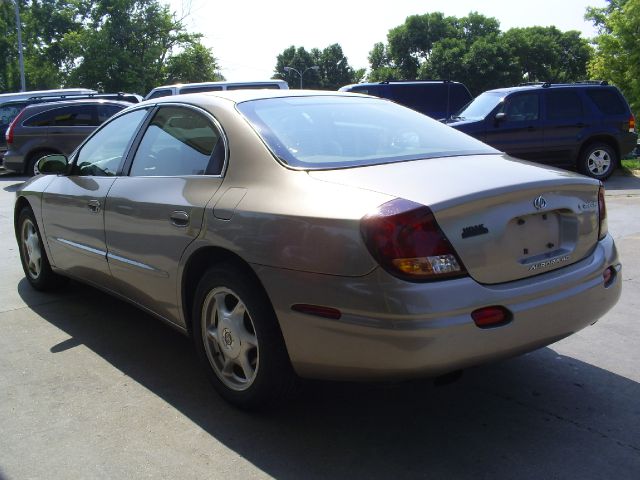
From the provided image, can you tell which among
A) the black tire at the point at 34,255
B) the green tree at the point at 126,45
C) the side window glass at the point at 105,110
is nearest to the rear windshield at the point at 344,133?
the black tire at the point at 34,255

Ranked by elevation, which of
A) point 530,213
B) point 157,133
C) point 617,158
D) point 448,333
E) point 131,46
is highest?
point 131,46

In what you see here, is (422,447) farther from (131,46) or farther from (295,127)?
(131,46)

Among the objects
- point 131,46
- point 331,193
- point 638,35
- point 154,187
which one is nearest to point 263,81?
point 154,187

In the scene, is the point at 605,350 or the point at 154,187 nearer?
the point at 154,187

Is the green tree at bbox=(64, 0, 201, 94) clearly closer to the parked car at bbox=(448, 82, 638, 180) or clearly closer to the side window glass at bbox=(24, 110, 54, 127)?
the side window glass at bbox=(24, 110, 54, 127)

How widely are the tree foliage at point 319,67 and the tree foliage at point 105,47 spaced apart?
4343cm

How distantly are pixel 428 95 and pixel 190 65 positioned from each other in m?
30.9

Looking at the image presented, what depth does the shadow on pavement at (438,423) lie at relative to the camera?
9.02 ft

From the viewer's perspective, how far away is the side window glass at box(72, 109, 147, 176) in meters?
4.32

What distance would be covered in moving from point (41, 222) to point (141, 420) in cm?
250

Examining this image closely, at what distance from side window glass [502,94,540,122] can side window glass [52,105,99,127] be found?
8451 millimetres

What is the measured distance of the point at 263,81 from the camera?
14.8m

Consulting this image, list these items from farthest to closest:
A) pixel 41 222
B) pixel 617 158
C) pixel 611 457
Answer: pixel 617 158 < pixel 41 222 < pixel 611 457

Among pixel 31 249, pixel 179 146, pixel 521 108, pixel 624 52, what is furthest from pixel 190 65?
pixel 179 146
